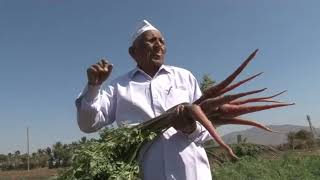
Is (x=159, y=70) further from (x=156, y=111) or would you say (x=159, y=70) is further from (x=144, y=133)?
(x=144, y=133)

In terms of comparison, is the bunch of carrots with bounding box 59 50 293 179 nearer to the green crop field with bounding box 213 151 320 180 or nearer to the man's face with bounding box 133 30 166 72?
the man's face with bounding box 133 30 166 72

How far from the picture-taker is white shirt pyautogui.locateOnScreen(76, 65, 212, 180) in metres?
2.50

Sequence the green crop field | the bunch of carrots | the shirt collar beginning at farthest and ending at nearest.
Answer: the green crop field → the shirt collar → the bunch of carrots

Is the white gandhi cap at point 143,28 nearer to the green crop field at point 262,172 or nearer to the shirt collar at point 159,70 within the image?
the shirt collar at point 159,70

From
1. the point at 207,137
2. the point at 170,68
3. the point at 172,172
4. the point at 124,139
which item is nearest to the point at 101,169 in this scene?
the point at 124,139

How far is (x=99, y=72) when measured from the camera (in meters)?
2.54

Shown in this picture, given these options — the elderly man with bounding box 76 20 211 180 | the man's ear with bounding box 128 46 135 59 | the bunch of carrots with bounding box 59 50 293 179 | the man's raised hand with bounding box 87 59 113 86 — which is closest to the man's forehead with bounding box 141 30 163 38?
the elderly man with bounding box 76 20 211 180

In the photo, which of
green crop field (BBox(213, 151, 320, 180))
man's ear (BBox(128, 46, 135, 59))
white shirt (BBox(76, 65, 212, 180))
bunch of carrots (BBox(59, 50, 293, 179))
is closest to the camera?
bunch of carrots (BBox(59, 50, 293, 179))

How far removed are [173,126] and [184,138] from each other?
6.2 inches

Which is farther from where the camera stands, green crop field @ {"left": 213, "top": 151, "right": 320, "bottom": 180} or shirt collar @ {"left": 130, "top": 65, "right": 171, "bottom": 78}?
green crop field @ {"left": 213, "top": 151, "right": 320, "bottom": 180}

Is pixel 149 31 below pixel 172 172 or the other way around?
the other way around

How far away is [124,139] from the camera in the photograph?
2467 millimetres

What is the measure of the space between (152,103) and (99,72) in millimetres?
353

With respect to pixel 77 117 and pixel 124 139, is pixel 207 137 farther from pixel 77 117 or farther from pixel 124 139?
pixel 77 117
